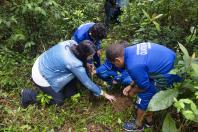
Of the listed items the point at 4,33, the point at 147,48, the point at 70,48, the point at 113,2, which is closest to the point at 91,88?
the point at 70,48

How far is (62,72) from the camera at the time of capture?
16.6 ft

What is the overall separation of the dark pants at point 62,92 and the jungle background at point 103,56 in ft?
0.29

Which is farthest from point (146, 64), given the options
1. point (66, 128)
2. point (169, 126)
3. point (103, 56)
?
point (103, 56)

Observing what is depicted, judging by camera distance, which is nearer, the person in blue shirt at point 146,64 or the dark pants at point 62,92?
the person in blue shirt at point 146,64

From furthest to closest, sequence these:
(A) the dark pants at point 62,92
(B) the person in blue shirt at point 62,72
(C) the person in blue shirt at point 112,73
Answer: (C) the person in blue shirt at point 112,73 < (A) the dark pants at point 62,92 < (B) the person in blue shirt at point 62,72

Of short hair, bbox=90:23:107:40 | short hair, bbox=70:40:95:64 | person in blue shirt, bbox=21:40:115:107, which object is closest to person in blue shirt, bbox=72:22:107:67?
short hair, bbox=90:23:107:40

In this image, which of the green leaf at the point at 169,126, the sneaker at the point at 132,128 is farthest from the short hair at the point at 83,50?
the green leaf at the point at 169,126

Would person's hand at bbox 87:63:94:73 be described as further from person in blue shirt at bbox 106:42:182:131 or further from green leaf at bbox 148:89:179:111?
green leaf at bbox 148:89:179:111

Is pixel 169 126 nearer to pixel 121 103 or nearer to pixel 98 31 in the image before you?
pixel 121 103

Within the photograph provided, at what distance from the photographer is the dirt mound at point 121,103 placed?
Result: 517 centimetres

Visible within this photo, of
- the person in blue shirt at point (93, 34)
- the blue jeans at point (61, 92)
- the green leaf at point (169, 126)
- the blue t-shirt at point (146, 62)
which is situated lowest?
the blue jeans at point (61, 92)

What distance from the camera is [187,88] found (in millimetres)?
3992

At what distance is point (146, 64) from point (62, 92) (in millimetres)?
1616

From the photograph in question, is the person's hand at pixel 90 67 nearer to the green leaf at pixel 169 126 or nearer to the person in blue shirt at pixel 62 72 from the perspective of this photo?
the person in blue shirt at pixel 62 72
